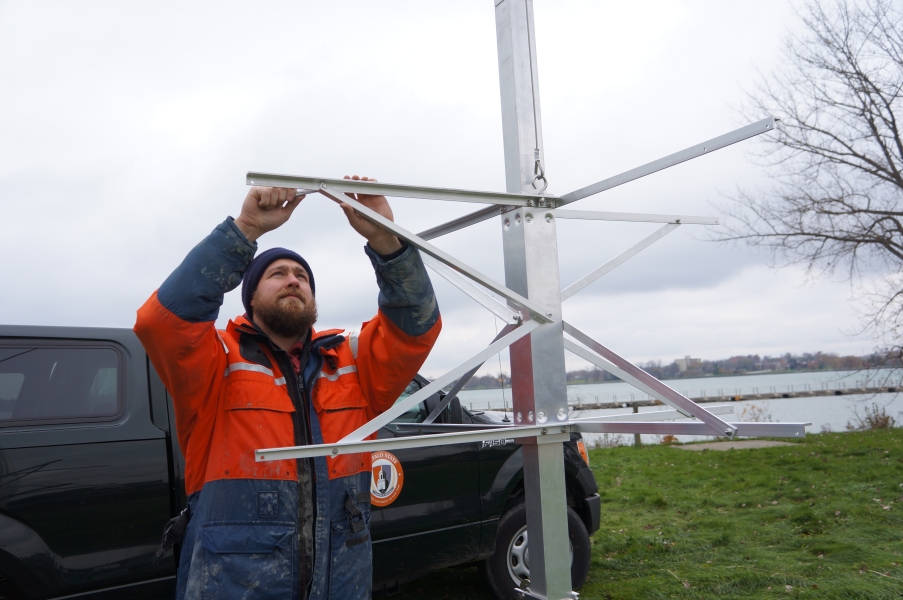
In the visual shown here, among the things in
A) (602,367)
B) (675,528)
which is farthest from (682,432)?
(675,528)

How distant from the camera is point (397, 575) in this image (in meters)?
4.36

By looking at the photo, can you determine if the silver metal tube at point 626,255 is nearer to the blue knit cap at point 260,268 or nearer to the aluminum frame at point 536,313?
the aluminum frame at point 536,313

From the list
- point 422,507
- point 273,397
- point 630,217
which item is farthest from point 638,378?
point 422,507

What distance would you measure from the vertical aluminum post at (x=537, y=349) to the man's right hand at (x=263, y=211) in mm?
722

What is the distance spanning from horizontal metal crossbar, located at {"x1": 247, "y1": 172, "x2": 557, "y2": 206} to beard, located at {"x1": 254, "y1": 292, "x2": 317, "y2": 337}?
0.62 meters

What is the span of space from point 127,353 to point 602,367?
105 inches

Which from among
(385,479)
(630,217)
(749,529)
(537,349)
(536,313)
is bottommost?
(749,529)

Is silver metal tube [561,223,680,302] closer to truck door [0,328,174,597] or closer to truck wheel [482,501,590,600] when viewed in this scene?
truck door [0,328,174,597]

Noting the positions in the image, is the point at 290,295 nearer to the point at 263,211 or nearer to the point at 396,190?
the point at 263,211

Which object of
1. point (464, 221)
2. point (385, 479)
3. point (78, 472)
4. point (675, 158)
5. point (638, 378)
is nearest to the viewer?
point (675, 158)

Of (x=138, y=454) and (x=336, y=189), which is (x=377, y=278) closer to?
(x=336, y=189)

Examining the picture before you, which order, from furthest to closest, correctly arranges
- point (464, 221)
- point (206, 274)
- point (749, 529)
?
point (749, 529), point (464, 221), point (206, 274)

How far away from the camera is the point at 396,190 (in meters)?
2.05

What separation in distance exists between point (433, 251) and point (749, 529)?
6.20m
